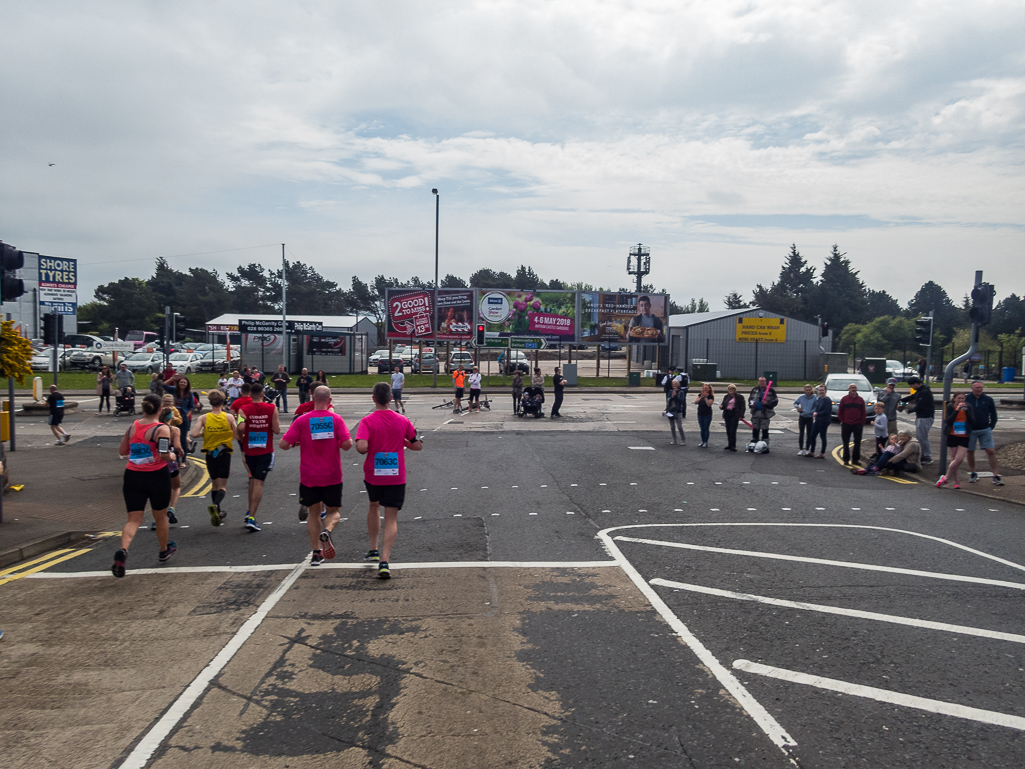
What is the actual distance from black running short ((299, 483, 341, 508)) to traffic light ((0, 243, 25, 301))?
4.80m

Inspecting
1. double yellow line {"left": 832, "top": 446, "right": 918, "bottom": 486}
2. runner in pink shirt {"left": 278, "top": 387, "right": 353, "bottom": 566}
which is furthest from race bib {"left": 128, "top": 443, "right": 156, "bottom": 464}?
double yellow line {"left": 832, "top": 446, "right": 918, "bottom": 486}

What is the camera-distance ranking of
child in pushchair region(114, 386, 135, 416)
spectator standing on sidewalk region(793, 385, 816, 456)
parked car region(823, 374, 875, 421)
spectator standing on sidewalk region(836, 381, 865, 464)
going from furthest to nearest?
child in pushchair region(114, 386, 135, 416), parked car region(823, 374, 875, 421), spectator standing on sidewalk region(793, 385, 816, 456), spectator standing on sidewalk region(836, 381, 865, 464)

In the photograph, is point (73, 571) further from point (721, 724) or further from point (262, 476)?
point (721, 724)

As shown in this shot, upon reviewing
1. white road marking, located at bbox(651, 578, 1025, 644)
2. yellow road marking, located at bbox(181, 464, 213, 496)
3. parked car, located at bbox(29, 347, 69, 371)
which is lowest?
yellow road marking, located at bbox(181, 464, 213, 496)

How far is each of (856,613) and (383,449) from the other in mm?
4244

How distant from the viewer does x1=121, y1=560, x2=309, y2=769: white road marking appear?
3734 millimetres

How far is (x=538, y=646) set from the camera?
16.9ft

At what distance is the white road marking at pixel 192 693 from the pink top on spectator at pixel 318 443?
128cm

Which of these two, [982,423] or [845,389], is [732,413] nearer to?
[982,423]

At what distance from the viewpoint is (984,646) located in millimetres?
5164

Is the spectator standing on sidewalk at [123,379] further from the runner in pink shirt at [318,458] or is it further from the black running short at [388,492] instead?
the black running short at [388,492]

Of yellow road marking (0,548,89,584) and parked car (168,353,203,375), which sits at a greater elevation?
parked car (168,353,203,375)

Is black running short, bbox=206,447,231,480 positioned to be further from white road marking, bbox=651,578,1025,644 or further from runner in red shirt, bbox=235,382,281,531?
white road marking, bbox=651,578,1025,644

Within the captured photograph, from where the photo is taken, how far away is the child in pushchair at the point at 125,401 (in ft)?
79.4
